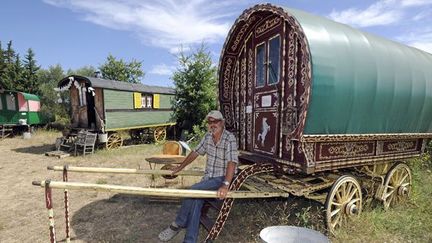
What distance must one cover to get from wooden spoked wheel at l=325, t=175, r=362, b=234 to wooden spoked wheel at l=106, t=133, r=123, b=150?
11.9m

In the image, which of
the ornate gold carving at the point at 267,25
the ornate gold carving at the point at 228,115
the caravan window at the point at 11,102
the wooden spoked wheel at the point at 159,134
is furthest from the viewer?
the caravan window at the point at 11,102

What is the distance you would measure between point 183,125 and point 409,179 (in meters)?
14.5

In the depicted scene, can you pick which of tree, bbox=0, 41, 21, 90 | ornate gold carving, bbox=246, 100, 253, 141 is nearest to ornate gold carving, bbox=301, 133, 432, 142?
ornate gold carving, bbox=246, 100, 253, 141

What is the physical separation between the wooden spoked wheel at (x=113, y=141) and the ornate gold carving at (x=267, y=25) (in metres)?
10.8

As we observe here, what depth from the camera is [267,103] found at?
579cm

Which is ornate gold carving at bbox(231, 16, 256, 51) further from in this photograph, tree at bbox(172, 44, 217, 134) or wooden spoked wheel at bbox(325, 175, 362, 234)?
tree at bbox(172, 44, 217, 134)

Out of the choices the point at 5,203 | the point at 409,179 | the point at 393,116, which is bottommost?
the point at 5,203

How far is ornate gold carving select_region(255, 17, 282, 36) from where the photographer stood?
5.56 m

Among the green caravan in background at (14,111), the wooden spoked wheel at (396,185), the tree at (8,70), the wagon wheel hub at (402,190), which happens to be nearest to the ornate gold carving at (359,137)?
the wooden spoked wheel at (396,185)

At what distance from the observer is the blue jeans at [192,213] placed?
14.5 ft

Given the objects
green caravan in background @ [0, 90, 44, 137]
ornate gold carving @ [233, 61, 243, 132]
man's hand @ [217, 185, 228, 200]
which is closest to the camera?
man's hand @ [217, 185, 228, 200]

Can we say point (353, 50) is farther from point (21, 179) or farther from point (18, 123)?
point (18, 123)

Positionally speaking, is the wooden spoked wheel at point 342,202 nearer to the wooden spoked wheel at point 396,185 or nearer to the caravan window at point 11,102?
the wooden spoked wheel at point 396,185

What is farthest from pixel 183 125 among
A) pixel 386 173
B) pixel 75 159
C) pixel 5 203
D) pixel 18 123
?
pixel 386 173
